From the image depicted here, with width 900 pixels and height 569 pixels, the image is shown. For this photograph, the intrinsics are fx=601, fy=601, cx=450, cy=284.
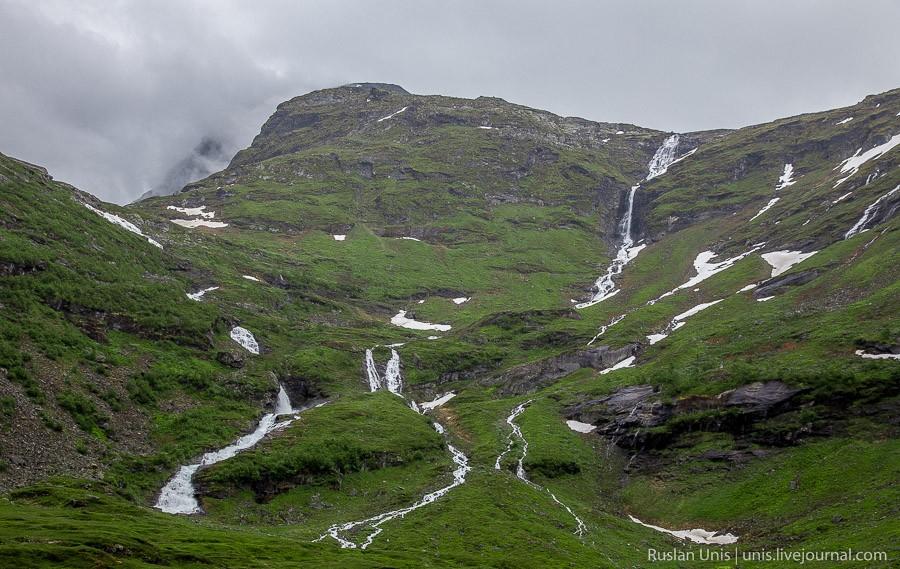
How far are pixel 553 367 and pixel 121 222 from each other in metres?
101

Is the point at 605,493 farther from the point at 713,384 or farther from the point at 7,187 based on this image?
the point at 7,187

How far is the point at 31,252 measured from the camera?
3334 inches

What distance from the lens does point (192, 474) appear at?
62.8m

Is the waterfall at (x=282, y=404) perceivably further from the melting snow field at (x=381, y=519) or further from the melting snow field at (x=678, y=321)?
the melting snow field at (x=678, y=321)

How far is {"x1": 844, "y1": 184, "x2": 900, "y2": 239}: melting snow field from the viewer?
456 ft

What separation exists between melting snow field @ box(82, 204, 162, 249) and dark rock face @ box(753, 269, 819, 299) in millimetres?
129900

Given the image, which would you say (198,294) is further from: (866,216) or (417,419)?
(866,216)

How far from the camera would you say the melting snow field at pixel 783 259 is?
464ft

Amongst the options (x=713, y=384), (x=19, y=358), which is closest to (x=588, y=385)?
(x=713, y=384)

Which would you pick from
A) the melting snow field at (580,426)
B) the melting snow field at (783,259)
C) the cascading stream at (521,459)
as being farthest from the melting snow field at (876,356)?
the melting snow field at (783,259)

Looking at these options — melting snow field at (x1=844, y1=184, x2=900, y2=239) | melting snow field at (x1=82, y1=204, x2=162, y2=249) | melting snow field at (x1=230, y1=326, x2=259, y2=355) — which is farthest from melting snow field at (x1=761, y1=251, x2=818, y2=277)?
melting snow field at (x1=82, y1=204, x2=162, y2=249)

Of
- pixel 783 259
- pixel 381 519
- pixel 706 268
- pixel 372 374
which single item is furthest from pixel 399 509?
pixel 706 268

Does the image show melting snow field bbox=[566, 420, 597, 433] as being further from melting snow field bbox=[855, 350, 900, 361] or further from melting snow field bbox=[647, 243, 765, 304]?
melting snow field bbox=[647, 243, 765, 304]

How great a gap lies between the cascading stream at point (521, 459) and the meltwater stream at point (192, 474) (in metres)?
29.3
